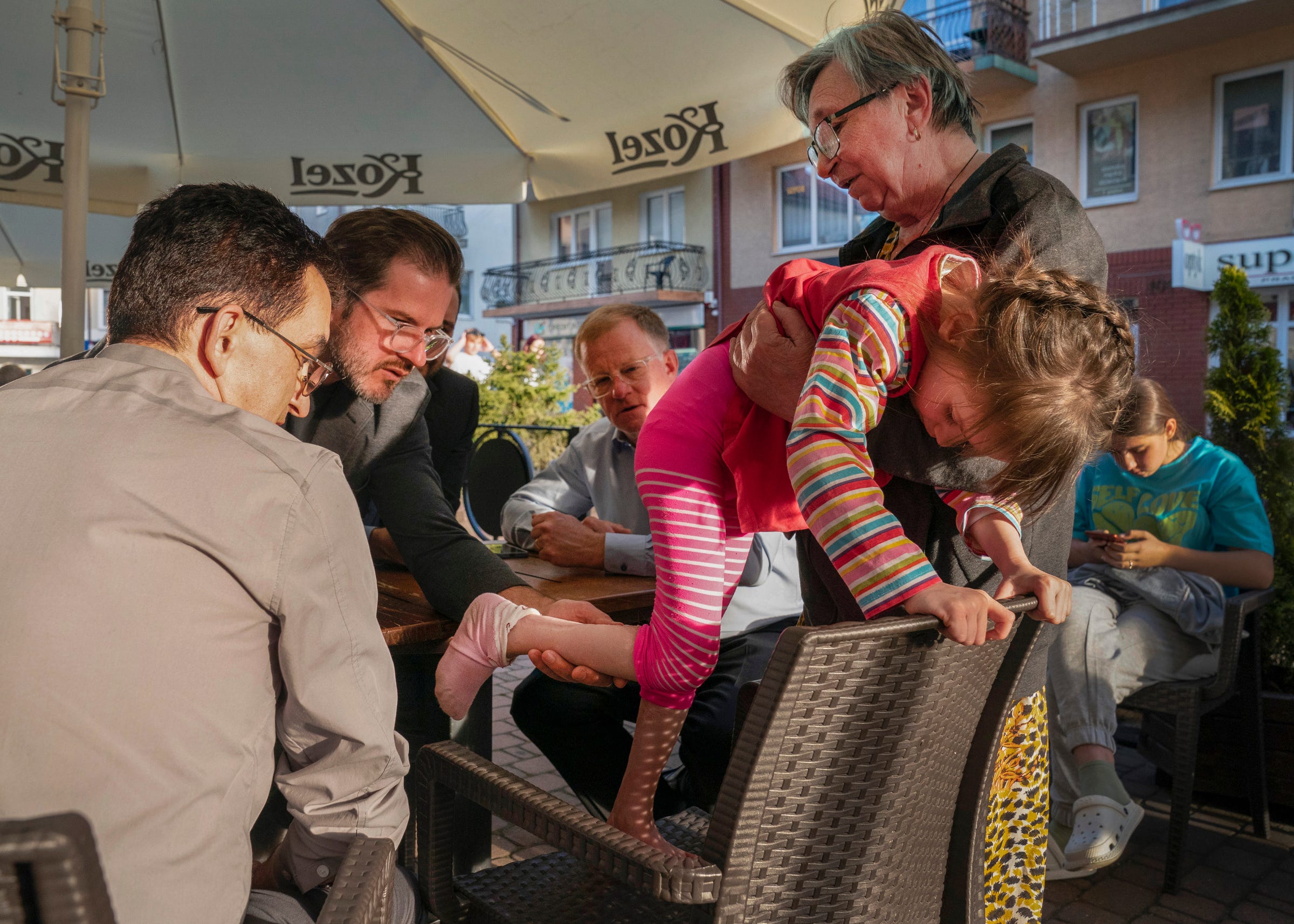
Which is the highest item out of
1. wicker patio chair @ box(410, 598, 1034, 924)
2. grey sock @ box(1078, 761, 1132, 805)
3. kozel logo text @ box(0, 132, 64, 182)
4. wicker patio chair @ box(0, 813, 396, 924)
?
kozel logo text @ box(0, 132, 64, 182)

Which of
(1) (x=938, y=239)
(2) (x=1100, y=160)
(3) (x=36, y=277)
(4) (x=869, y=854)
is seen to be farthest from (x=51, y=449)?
(2) (x=1100, y=160)

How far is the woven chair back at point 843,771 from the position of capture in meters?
1.14

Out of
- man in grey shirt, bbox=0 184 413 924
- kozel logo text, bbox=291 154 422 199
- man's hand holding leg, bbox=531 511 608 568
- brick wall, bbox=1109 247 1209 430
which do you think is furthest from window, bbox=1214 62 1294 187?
man in grey shirt, bbox=0 184 413 924

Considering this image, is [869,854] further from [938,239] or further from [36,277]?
[36,277]

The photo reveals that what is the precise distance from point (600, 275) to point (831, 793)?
2418cm

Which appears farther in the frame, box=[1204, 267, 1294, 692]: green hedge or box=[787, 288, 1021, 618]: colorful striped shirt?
box=[1204, 267, 1294, 692]: green hedge

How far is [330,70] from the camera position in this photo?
173 inches

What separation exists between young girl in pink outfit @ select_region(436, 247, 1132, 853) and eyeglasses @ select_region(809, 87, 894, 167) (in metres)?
0.23

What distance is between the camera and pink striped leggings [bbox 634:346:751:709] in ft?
6.05

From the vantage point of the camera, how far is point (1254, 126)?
14820 mm

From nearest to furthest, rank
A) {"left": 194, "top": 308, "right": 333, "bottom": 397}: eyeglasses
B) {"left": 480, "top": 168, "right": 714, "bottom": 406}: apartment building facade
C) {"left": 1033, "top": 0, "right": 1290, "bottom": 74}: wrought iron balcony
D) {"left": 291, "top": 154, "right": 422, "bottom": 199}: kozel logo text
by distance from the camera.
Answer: {"left": 194, "top": 308, "right": 333, "bottom": 397}: eyeglasses, {"left": 291, "top": 154, "right": 422, "bottom": 199}: kozel logo text, {"left": 1033, "top": 0, "right": 1290, "bottom": 74}: wrought iron balcony, {"left": 480, "top": 168, "right": 714, "bottom": 406}: apartment building facade

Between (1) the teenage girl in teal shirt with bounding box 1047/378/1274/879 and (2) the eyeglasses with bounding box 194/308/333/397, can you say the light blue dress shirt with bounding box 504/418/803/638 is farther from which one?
(2) the eyeglasses with bounding box 194/308/333/397

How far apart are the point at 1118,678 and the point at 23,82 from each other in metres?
4.96

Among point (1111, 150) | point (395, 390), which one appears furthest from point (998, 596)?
point (1111, 150)
